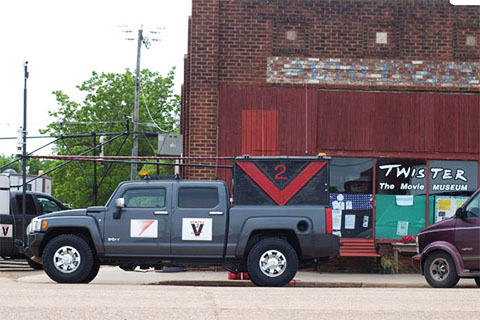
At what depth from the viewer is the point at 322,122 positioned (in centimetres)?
1964

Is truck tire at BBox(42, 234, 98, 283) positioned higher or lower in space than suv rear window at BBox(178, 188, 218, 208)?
lower

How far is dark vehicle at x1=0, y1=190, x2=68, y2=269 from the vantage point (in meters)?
19.5

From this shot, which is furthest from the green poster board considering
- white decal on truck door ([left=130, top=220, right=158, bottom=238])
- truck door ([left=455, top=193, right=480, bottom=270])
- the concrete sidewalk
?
white decal on truck door ([left=130, top=220, right=158, bottom=238])

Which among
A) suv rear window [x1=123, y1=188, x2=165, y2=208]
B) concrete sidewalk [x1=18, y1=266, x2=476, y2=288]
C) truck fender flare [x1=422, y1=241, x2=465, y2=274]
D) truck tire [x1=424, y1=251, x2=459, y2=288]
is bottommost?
concrete sidewalk [x1=18, y1=266, x2=476, y2=288]

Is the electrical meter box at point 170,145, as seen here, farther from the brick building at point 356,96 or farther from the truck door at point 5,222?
the truck door at point 5,222

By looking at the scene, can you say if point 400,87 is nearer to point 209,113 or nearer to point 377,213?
point 377,213

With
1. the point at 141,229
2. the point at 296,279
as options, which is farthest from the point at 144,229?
the point at 296,279

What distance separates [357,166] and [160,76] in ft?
146

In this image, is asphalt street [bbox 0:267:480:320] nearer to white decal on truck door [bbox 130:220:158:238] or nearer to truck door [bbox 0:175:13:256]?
white decal on truck door [bbox 130:220:158:238]

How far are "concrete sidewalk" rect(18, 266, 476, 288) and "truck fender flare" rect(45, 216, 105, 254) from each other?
57.9 inches

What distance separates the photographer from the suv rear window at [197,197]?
14273 millimetres

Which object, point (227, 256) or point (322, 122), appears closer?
point (227, 256)

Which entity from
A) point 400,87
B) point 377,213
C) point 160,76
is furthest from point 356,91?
point 160,76

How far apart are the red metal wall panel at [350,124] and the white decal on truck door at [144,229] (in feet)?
18.2
